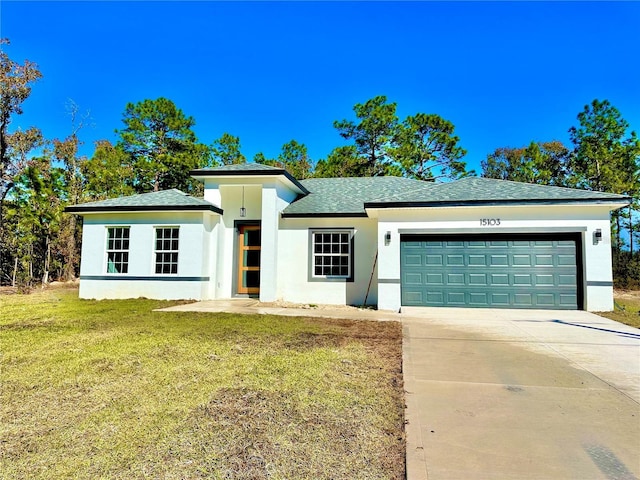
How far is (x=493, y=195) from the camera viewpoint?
1115 centimetres

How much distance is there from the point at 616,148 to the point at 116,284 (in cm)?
2758

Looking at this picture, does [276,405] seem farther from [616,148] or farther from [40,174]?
[616,148]

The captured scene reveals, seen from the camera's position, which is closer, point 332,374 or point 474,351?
point 332,374

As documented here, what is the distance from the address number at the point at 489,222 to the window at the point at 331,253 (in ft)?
13.8

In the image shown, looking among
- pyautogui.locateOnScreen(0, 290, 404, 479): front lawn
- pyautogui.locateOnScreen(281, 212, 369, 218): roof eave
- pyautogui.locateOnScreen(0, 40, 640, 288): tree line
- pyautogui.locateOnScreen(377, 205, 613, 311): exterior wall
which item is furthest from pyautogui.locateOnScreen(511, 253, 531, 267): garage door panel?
pyautogui.locateOnScreen(0, 40, 640, 288): tree line

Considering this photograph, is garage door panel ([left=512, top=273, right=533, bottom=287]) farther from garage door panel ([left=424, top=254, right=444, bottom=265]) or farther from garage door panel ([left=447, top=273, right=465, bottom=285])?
garage door panel ([left=424, top=254, right=444, bottom=265])

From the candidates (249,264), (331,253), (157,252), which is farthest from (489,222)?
(157,252)

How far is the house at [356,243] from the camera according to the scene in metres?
10.7

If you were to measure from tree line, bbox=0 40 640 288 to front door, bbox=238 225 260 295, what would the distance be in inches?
469

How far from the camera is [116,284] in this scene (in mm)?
13188

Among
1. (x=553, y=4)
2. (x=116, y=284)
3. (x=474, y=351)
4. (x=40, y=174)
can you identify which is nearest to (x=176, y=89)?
(x=40, y=174)

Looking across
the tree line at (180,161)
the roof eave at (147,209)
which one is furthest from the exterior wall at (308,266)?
the tree line at (180,161)

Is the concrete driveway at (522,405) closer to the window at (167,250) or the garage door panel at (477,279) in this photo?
the garage door panel at (477,279)

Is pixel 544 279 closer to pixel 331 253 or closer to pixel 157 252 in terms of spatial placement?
pixel 331 253
